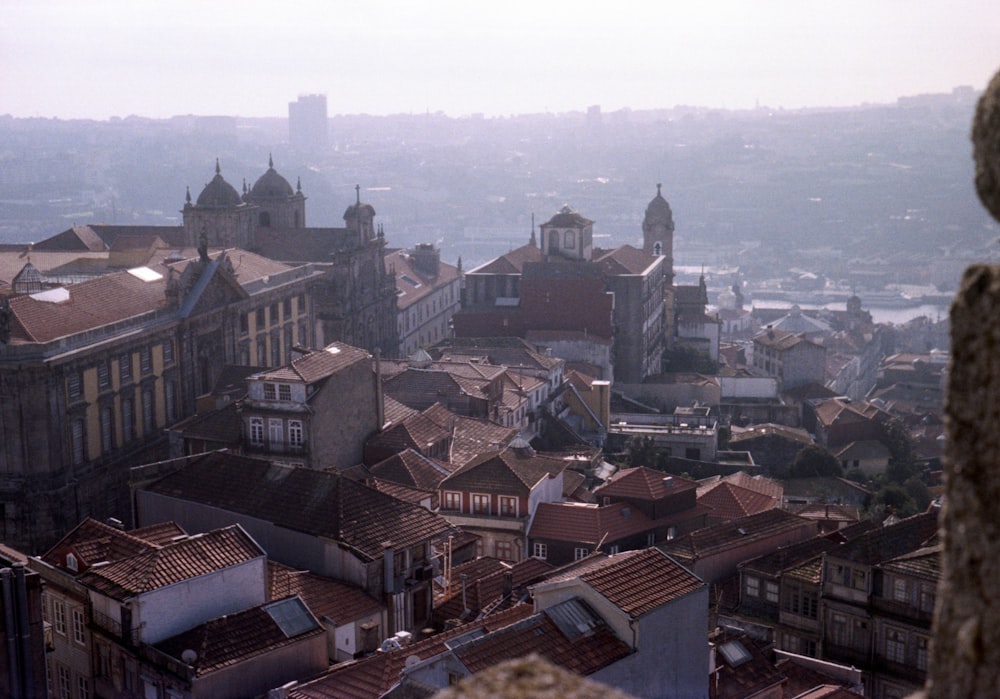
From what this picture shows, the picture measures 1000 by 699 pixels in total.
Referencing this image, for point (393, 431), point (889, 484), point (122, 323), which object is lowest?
point (889, 484)

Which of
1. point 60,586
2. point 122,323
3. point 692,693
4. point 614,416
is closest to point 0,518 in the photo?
point 122,323

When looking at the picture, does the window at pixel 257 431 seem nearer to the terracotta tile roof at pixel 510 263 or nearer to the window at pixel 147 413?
the window at pixel 147 413

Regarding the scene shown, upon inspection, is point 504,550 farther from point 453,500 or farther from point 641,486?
point 641,486

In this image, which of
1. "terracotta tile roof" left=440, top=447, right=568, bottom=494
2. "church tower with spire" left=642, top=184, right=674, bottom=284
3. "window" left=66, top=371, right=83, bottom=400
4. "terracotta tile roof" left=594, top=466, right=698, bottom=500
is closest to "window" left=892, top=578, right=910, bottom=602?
"terracotta tile roof" left=594, top=466, right=698, bottom=500

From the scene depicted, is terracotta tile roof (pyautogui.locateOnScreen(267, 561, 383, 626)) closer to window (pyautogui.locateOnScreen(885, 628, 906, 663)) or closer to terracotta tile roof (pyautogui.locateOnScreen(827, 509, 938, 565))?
terracotta tile roof (pyautogui.locateOnScreen(827, 509, 938, 565))

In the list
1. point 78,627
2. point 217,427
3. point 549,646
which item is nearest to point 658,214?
point 217,427

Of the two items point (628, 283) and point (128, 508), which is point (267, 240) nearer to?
point (628, 283)
